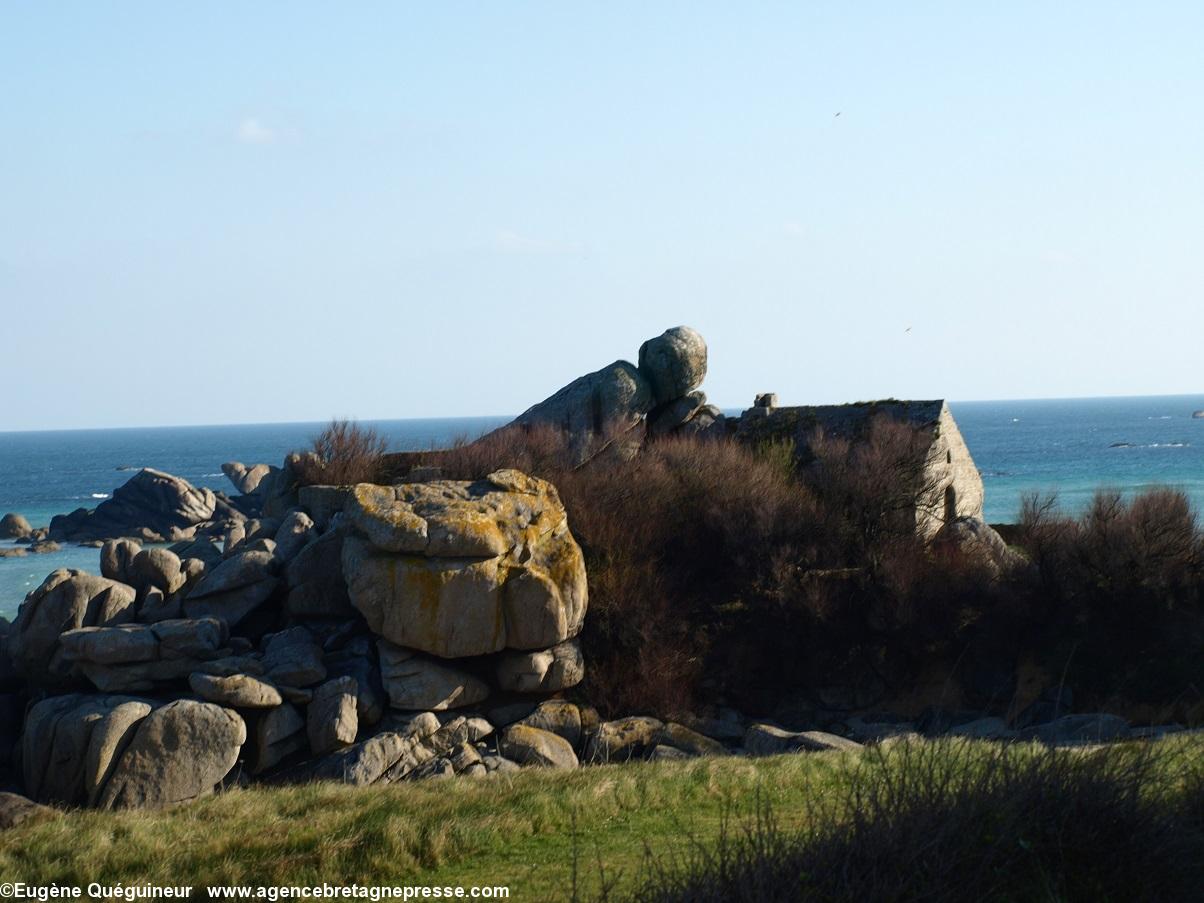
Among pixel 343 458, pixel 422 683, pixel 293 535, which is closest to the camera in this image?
pixel 422 683

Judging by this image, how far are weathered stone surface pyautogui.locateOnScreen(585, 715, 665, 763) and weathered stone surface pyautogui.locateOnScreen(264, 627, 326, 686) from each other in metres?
4.76

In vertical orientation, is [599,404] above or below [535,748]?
above

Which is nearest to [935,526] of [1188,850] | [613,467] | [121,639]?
[613,467]

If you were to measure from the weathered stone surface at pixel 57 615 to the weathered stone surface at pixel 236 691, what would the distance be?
306 centimetres

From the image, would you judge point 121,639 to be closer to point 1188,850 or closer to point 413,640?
point 413,640

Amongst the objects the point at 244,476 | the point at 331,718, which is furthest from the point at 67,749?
the point at 244,476

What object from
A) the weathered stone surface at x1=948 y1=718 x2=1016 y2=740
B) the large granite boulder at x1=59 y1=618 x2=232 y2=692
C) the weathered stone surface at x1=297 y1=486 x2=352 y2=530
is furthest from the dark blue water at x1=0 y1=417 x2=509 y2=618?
the weathered stone surface at x1=948 y1=718 x2=1016 y2=740

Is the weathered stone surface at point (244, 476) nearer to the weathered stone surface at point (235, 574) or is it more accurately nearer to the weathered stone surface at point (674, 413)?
the weathered stone surface at point (674, 413)

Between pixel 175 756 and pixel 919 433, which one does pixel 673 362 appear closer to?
pixel 919 433

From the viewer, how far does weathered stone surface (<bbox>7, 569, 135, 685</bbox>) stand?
66.4ft

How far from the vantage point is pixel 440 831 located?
10.0 m

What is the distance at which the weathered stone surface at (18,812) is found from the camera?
13.9 meters

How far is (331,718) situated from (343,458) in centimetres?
885

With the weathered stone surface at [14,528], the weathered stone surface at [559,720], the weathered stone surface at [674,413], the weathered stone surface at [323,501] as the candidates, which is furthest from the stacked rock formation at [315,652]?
the weathered stone surface at [14,528]
